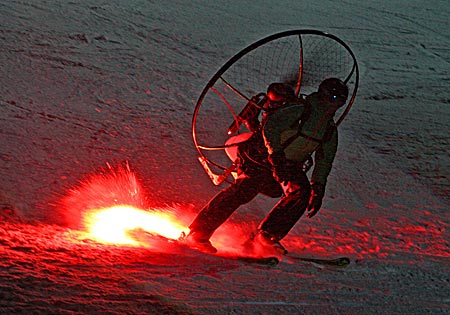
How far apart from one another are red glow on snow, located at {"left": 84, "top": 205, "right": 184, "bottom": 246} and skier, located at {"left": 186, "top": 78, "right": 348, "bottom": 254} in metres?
0.61

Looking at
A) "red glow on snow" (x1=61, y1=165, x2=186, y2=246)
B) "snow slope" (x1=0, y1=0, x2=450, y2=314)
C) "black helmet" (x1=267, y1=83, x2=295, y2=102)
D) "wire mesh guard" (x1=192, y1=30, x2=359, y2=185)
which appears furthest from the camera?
"wire mesh guard" (x1=192, y1=30, x2=359, y2=185)

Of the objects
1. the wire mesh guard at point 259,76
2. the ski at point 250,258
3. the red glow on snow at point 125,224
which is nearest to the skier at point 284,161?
the ski at point 250,258

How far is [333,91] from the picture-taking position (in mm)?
5383

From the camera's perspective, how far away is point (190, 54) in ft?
42.3

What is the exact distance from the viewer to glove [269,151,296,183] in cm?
530

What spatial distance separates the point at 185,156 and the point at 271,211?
2940 millimetres

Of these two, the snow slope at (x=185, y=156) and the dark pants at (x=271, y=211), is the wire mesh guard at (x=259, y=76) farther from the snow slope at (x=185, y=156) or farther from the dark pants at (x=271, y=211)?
the dark pants at (x=271, y=211)

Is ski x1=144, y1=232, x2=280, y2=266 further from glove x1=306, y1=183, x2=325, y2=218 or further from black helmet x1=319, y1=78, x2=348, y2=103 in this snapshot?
black helmet x1=319, y1=78, x2=348, y2=103

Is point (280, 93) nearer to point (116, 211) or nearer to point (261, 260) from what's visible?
point (261, 260)

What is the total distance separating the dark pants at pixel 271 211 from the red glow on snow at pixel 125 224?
22.7 inches

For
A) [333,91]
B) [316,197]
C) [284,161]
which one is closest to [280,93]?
[333,91]

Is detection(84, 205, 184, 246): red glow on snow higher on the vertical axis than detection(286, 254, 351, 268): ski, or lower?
higher

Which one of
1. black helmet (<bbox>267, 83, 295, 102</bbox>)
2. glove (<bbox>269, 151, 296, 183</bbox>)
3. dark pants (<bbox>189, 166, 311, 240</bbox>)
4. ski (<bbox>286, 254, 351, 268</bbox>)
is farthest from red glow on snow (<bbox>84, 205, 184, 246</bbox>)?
black helmet (<bbox>267, 83, 295, 102</bbox>)

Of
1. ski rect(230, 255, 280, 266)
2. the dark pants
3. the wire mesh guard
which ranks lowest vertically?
ski rect(230, 255, 280, 266)
